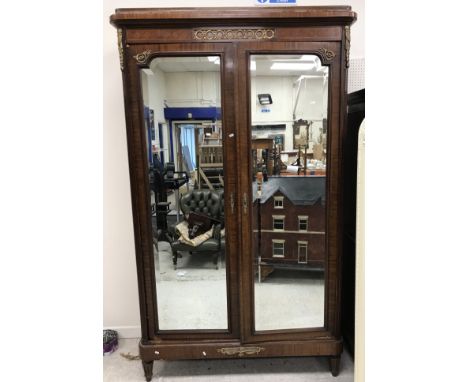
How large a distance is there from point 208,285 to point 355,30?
1844 millimetres

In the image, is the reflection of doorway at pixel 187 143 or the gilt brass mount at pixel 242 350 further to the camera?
the gilt brass mount at pixel 242 350

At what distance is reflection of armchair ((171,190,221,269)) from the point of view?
169cm

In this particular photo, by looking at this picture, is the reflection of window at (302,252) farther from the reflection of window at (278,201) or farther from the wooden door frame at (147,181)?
→ the wooden door frame at (147,181)

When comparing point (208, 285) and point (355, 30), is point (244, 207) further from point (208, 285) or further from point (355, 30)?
point (355, 30)

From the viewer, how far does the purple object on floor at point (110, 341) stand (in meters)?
2.13

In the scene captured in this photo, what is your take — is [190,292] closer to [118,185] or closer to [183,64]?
[118,185]

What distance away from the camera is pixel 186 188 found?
169 centimetres

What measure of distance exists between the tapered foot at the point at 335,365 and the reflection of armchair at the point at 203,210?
0.90 meters

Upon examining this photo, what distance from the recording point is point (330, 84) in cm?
156

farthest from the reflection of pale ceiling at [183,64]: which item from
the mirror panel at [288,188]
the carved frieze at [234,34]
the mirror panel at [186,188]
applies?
the mirror panel at [288,188]

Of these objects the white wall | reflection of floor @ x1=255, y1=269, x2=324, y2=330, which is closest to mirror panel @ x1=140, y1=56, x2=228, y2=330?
reflection of floor @ x1=255, y1=269, x2=324, y2=330

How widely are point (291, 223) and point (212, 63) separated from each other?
95 centimetres

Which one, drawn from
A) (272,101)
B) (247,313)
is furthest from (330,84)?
(247,313)
